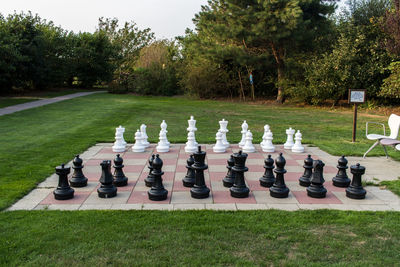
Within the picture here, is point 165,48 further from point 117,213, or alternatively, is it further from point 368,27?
point 117,213

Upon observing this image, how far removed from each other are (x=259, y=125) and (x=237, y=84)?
48.9ft

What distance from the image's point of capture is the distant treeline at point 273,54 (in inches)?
734

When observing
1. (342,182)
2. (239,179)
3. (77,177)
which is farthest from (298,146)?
(77,177)

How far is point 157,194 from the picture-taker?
14.3 feet

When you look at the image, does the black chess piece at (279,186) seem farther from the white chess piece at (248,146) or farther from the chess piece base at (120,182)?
the white chess piece at (248,146)

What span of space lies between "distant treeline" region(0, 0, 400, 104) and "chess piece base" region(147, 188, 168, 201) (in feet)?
52.3

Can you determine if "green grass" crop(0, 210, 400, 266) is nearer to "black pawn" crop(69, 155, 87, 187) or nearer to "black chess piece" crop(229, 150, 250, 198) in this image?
"black chess piece" crop(229, 150, 250, 198)

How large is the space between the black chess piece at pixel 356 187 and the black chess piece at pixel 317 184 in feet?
1.13

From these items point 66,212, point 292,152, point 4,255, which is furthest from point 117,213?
point 292,152

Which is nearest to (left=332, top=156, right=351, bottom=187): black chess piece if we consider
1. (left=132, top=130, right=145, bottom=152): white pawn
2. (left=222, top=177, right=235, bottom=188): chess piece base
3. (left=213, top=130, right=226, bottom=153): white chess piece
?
(left=222, top=177, right=235, bottom=188): chess piece base

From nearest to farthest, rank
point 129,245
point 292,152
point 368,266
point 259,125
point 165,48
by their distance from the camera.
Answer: point 368,266, point 129,245, point 292,152, point 259,125, point 165,48

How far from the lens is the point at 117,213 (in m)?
3.92

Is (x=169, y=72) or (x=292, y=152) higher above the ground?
(x=169, y=72)

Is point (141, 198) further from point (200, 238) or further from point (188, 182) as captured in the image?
point (200, 238)
